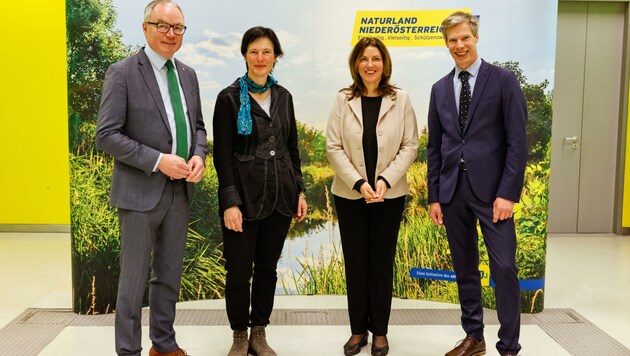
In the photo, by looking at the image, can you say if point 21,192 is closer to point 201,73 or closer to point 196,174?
point 201,73

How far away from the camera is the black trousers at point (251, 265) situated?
10.1ft

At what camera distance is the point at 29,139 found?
6.68 meters

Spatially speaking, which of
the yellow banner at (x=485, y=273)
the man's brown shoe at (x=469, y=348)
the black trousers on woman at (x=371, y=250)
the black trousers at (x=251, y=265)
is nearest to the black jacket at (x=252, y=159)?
the black trousers at (x=251, y=265)

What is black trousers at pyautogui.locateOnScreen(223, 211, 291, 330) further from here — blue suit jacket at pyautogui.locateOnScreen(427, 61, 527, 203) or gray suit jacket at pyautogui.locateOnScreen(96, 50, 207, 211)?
blue suit jacket at pyautogui.locateOnScreen(427, 61, 527, 203)

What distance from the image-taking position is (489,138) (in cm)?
297

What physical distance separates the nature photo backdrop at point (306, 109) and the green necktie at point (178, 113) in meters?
1.13

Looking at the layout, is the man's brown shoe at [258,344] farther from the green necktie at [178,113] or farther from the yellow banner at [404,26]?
the yellow banner at [404,26]

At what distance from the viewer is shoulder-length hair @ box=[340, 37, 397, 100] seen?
10.3 feet

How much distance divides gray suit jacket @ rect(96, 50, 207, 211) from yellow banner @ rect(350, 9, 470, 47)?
1768 millimetres

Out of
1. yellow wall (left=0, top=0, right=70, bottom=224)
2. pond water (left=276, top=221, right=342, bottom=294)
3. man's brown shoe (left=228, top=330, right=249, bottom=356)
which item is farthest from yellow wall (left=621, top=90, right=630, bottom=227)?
yellow wall (left=0, top=0, right=70, bottom=224)

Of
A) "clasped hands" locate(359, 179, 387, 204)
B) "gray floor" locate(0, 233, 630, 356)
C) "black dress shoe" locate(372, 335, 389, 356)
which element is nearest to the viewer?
"clasped hands" locate(359, 179, 387, 204)

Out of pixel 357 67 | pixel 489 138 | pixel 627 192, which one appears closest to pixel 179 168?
pixel 357 67

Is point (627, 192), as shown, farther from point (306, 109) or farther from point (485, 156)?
point (485, 156)

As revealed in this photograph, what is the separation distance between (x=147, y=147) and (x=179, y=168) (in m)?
0.17
